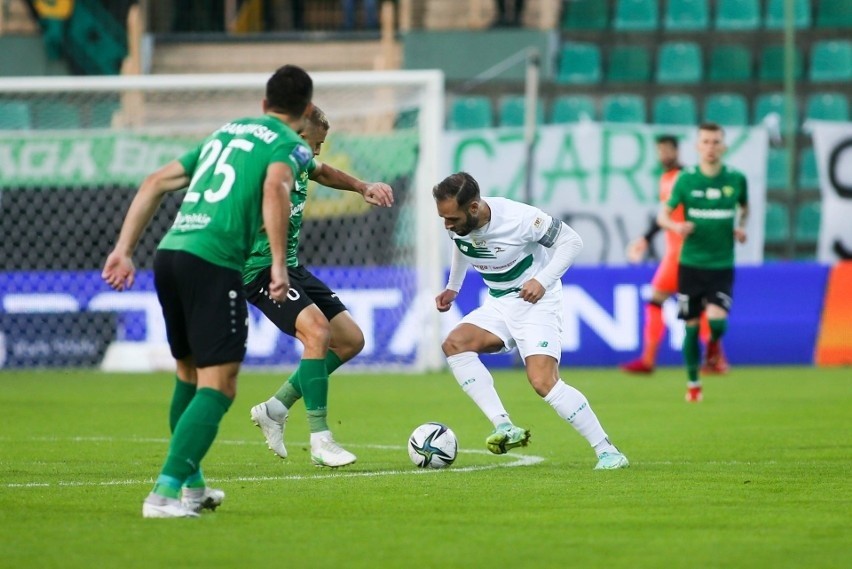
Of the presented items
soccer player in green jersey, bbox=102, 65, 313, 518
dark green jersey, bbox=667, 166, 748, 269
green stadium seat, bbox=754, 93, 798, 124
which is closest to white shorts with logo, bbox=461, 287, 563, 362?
soccer player in green jersey, bbox=102, 65, 313, 518

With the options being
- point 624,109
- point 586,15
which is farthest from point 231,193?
point 586,15

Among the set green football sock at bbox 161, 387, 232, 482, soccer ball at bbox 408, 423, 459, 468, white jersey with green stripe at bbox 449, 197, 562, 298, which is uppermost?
white jersey with green stripe at bbox 449, 197, 562, 298

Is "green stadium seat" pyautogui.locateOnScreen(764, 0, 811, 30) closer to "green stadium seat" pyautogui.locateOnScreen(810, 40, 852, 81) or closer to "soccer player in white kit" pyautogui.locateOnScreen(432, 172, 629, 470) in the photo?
"green stadium seat" pyautogui.locateOnScreen(810, 40, 852, 81)

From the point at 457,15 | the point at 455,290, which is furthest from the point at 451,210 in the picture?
the point at 457,15

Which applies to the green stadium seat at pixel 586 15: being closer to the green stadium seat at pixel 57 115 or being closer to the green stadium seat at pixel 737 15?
the green stadium seat at pixel 737 15

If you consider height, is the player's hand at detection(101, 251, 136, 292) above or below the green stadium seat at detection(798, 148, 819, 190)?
above

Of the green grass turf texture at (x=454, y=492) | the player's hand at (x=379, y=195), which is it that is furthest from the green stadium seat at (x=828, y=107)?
the player's hand at (x=379, y=195)

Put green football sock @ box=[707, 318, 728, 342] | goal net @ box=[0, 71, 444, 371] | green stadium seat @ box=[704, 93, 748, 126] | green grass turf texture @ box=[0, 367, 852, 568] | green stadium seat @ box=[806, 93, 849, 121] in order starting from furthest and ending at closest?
green stadium seat @ box=[704, 93, 748, 126] → green stadium seat @ box=[806, 93, 849, 121] → goal net @ box=[0, 71, 444, 371] → green football sock @ box=[707, 318, 728, 342] → green grass turf texture @ box=[0, 367, 852, 568]

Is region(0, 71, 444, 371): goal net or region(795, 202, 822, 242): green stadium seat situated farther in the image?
region(795, 202, 822, 242): green stadium seat

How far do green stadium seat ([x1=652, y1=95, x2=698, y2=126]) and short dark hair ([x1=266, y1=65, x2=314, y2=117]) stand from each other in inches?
615

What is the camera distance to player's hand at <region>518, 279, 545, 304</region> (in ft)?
26.2

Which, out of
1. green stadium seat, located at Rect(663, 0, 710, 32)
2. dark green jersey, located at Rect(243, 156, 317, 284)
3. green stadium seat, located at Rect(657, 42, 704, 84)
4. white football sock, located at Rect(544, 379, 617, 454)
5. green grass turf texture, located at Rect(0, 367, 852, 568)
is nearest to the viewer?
green grass turf texture, located at Rect(0, 367, 852, 568)

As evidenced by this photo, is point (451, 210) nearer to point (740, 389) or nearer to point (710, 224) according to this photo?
point (710, 224)

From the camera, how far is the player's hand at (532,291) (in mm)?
7977
